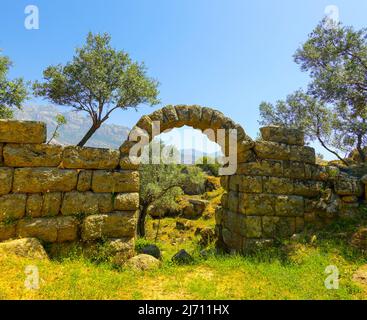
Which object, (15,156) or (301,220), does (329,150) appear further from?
(15,156)

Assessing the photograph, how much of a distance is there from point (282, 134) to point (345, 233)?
3822mm

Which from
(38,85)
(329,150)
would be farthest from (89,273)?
(329,150)

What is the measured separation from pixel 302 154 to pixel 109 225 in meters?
6.99

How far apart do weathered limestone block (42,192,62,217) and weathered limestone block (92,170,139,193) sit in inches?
37.2

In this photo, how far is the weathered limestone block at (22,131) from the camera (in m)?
6.55

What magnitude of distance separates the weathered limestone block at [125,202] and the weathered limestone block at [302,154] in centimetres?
562

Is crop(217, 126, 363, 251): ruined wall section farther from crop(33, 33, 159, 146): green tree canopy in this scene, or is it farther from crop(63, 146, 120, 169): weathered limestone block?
crop(33, 33, 159, 146): green tree canopy

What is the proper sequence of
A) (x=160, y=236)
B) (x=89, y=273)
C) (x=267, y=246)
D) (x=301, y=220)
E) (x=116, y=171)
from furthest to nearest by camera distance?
(x=160, y=236) → (x=301, y=220) → (x=267, y=246) → (x=116, y=171) → (x=89, y=273)

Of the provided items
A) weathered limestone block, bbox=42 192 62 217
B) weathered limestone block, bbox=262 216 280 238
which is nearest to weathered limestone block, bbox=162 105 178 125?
weathered limestone block, bbox=42 192 62 217

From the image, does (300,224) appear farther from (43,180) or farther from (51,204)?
(43,180)

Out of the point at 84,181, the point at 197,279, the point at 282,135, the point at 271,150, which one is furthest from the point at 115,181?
the point at 282,135

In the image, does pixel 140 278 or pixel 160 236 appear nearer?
pixel 140 278

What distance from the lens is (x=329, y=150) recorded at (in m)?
22.6

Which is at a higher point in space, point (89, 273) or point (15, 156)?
point (15, 156)
